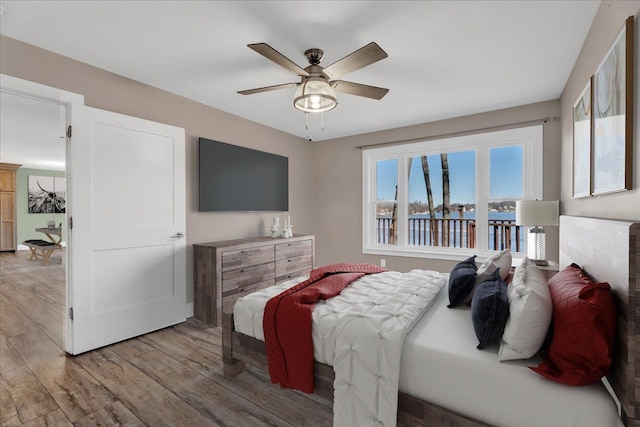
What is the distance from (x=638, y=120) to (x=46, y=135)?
7139 millimetres

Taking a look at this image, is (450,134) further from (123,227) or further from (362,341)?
(123,227)

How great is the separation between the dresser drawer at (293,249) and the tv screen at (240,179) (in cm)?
71

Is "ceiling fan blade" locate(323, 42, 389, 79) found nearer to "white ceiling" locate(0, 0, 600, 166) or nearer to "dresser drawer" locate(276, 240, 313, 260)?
"white ceiling" locate(0, 0, 600, 166)

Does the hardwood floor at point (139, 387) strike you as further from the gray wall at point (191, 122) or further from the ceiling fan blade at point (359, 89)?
the ceiling fan blade at point (359, 89)

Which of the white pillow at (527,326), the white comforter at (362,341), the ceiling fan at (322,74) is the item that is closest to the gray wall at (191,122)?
the ceiling fan at (322,74)

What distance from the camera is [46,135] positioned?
5.04 metres

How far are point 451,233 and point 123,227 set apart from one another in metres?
4.15

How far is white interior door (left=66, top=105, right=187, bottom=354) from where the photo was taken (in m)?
2.56

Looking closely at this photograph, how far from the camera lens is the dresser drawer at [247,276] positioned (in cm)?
328

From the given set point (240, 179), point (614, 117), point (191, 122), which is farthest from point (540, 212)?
point (191, 122)

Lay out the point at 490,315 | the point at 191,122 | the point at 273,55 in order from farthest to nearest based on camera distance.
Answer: the point at 191,122
the point at 273,55
the point at 490,315

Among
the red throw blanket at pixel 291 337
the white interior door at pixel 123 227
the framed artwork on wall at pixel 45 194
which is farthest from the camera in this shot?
the framed artwork on wall at pixel 45 194

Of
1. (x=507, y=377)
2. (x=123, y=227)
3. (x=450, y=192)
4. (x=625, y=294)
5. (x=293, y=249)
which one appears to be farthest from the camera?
(x=450, y=192)

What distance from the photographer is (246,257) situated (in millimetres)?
3510
